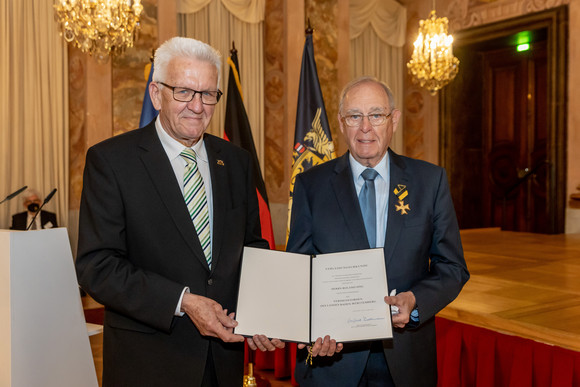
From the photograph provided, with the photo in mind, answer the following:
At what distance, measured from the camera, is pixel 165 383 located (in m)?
1.71

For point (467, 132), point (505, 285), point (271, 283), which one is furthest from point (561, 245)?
point (271, 283)

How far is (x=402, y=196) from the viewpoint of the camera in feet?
6.19

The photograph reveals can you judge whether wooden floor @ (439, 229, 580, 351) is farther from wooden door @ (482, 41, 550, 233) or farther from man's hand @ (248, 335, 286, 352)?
wooden door @ (482, 41, 550, 233)

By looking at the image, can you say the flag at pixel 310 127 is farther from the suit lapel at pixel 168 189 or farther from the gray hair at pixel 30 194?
the gray hair at pixel 30 194

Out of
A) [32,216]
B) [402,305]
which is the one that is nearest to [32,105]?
[32,216]

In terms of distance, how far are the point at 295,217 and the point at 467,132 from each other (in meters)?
8.89

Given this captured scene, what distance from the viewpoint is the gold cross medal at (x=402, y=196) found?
6.11ft

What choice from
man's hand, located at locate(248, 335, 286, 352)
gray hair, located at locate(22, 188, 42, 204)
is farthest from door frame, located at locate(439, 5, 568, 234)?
man's hand, located at locate(248, 335, 286, 352)

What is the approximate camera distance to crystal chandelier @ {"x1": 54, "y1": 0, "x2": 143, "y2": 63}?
4949 millimetres

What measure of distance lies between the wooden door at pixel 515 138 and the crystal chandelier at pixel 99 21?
7.07 m

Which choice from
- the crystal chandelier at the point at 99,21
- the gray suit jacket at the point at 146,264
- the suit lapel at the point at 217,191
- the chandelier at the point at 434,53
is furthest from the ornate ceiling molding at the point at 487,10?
the gray suit jacket at the point at 146,264

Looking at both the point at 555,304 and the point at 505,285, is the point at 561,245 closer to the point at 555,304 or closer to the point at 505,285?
the point at 505,285

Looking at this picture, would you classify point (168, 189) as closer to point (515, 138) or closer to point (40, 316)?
point (40, 316)

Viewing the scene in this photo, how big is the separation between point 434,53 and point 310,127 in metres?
4.35
